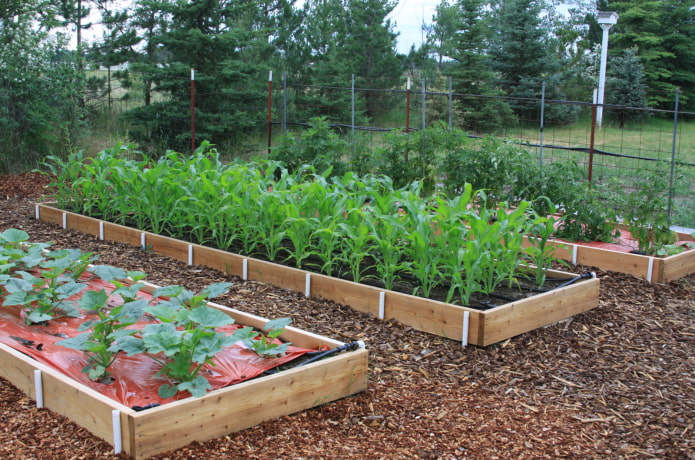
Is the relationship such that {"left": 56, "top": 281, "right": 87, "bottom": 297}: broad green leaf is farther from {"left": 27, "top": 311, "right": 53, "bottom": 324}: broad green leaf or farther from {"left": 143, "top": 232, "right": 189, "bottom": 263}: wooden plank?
{"left": 143, "top": 232, "right": 189, "bottom": 263}: wooden plank

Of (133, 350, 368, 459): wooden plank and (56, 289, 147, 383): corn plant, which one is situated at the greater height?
(56, 289, 147, 383): corn plant

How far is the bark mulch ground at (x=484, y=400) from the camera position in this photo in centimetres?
301

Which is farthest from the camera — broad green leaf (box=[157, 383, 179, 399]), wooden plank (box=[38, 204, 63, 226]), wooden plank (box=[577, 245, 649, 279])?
wooden plank (box=[38, 204, 63, 226])

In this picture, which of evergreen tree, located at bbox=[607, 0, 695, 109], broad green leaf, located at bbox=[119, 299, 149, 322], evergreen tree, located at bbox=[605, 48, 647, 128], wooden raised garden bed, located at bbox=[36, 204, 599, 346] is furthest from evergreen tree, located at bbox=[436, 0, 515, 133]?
broad green leaf, located at bbox=[119, 299, 149, 322]

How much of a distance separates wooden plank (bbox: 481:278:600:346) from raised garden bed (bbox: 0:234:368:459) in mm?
1045

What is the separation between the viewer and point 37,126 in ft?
34.5

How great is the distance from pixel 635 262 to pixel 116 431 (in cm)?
445

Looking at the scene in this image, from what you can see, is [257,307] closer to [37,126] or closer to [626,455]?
[626,455]

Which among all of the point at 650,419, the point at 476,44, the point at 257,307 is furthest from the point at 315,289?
the point at 476,44

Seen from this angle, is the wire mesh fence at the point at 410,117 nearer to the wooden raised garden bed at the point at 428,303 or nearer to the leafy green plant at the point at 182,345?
the wooden raised garden bed at the point at 428,303

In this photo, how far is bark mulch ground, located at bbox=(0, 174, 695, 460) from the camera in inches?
118

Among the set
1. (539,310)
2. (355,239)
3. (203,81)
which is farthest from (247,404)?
(203,81)

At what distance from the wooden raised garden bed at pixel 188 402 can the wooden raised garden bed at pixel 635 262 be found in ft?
8.71

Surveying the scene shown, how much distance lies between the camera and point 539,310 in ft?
14.9
